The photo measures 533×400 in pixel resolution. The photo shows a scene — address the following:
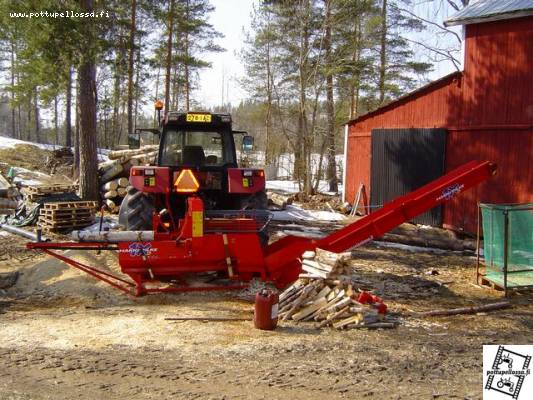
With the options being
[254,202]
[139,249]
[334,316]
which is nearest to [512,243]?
[334,316]

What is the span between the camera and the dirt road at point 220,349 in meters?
4.17

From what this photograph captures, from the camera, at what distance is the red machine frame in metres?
6.62

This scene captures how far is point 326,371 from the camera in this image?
451 cm

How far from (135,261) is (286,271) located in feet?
6.43

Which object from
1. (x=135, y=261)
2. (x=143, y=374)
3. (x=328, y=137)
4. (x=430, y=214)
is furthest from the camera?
(x=328, y=137)

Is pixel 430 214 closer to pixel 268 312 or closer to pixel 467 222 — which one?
pixel 467 222

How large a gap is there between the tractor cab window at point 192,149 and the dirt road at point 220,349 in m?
2.56

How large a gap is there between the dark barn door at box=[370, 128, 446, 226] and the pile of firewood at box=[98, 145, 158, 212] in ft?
21.1

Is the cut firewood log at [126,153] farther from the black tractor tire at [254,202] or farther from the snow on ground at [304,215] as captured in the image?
the black tractor tire at [254,202]

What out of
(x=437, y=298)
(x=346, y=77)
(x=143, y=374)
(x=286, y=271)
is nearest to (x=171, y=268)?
(x=286, y=271)

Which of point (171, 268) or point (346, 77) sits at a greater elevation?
point (346, 77)

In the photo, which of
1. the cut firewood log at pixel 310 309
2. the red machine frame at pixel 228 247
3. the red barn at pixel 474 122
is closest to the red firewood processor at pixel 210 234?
the red machine frame at pixel 228 247

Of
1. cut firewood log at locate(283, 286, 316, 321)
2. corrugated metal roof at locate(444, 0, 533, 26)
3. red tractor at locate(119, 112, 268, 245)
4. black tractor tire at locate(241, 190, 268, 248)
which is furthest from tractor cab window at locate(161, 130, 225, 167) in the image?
corrugated metal roof at locate(444, 0, 533, 26)

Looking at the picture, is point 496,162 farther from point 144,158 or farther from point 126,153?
point 126,153
